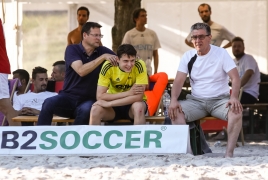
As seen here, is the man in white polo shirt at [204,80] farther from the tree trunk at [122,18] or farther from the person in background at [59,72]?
the tree trunk at [122,18]

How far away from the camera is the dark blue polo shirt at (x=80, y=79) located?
316 inches

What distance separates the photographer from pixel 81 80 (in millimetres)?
8070

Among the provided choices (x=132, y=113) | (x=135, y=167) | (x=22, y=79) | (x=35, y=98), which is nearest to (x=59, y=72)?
(x=22, y=79)

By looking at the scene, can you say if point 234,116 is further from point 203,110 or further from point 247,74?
point 247,74

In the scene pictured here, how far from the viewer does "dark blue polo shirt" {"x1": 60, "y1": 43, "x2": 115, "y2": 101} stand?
8039mm

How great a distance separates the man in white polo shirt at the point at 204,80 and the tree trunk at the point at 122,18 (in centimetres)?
374

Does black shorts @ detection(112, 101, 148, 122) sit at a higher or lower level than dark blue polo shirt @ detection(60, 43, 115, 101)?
lower

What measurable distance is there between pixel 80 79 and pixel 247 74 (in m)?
3.85

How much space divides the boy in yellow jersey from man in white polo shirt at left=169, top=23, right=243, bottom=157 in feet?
1.16

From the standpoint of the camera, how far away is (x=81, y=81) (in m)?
8.07

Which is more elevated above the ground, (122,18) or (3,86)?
(122,18)

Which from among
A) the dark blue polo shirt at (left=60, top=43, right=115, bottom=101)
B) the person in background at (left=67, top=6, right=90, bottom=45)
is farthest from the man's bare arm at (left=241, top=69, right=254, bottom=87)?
the dark blue polo shirt at (left=60, top=43, right=115, bottom=101)

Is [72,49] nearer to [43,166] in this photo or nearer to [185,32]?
[43,166]

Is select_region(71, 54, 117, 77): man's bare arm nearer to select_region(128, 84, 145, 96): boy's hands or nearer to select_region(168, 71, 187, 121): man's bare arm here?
select_region(128, 84, 145, 96): boy's hands
